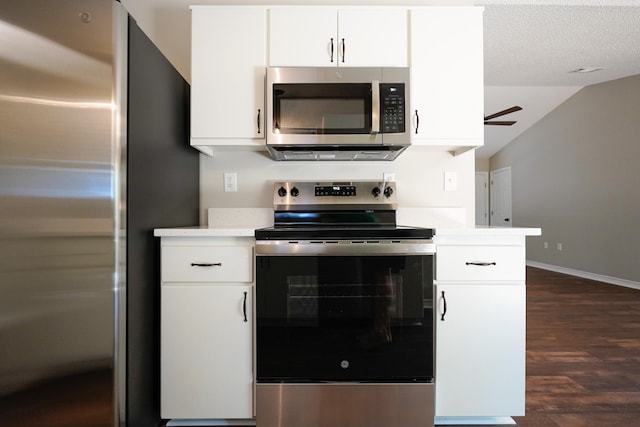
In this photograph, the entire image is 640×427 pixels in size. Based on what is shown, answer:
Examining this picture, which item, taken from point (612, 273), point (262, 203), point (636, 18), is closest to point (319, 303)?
point (262, 203)

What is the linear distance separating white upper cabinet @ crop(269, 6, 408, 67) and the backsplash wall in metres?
0.57

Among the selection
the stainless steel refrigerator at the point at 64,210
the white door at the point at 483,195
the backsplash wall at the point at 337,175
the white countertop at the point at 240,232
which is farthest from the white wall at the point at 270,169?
the white door at the point at 483,195

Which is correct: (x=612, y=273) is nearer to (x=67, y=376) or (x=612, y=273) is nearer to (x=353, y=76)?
(x=353, y=76)

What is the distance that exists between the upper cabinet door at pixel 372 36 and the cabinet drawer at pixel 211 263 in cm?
111

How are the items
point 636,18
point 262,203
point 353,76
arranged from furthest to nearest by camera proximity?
point 636,18, point 262,203, point 353,76

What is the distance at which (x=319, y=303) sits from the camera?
1459 millimetres

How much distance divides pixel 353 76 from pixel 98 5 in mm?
1084

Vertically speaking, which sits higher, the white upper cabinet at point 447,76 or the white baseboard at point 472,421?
the white upper cabinet at point 447,76

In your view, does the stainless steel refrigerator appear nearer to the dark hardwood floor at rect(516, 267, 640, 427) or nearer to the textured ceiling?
the dark hardwood floor at rect(516, 267, 640, 427)

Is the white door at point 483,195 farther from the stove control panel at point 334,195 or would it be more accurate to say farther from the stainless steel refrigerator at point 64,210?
the stainless steel refrigerator at point 64,210

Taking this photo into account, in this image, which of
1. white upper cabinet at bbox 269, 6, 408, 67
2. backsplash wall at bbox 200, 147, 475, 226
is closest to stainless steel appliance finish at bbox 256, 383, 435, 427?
backsplash wall at bbox 200, 147, 475, 226

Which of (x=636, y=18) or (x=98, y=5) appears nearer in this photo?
(x=98, y=5)

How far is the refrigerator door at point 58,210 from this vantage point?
3.64 ft

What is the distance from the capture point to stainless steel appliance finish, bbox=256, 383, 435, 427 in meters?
1.45
